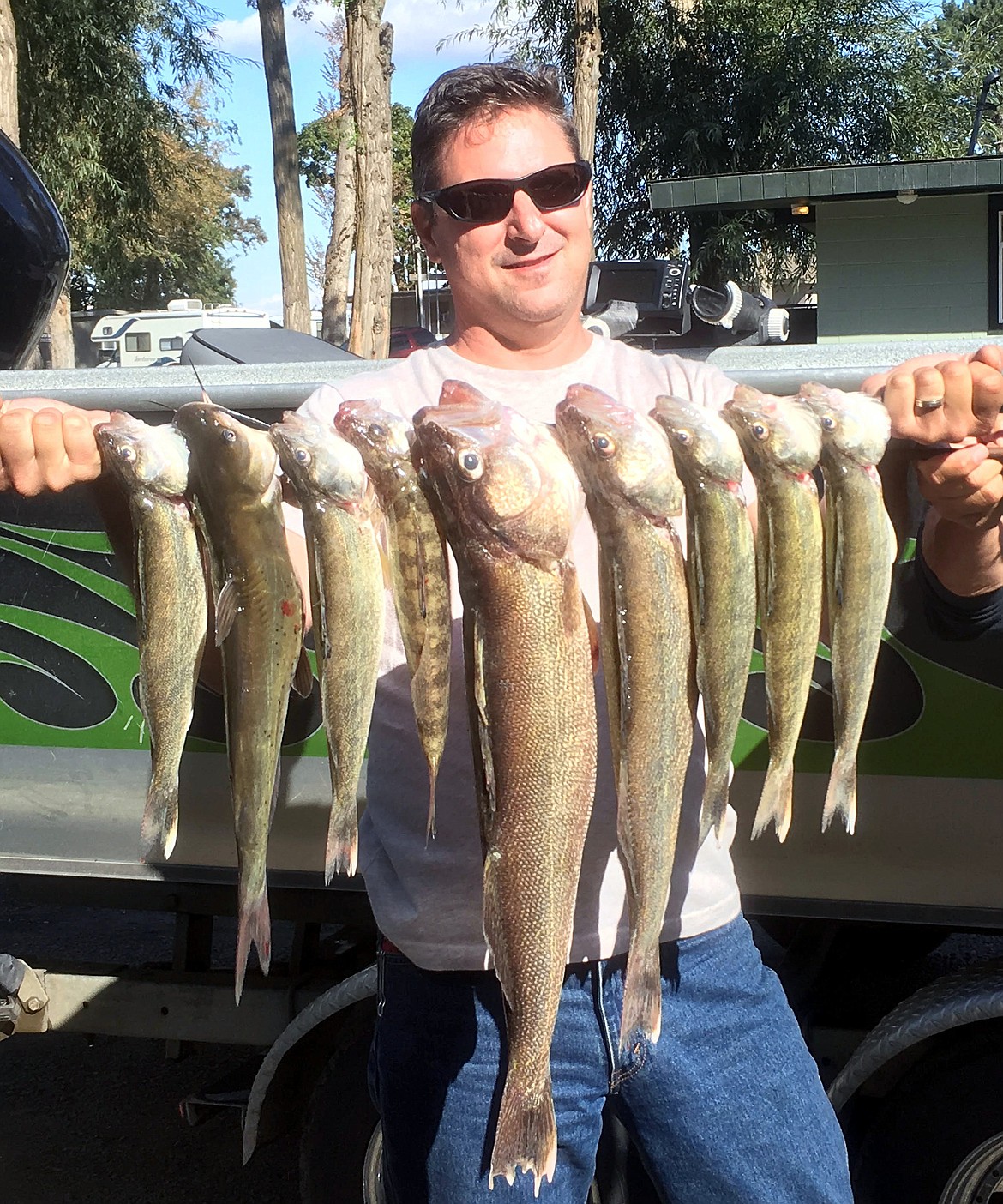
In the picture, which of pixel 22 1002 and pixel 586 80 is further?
pixel 586 80

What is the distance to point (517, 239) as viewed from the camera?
6.90 ft

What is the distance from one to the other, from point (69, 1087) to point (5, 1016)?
5.98 feet

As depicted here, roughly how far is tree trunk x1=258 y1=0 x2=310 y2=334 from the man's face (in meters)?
12.0

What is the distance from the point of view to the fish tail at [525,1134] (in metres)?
1.90

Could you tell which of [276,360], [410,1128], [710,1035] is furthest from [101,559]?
[710,1035]

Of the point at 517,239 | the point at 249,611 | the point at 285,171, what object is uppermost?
the point at 285,171

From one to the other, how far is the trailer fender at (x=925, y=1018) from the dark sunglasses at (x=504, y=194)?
2.18 m

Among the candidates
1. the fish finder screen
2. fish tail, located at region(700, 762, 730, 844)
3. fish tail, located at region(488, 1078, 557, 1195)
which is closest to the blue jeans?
fish tail, located at region(488, 1078, 557, 1195)

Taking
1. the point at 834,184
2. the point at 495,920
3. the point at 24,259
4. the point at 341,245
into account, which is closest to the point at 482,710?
the point at 495,920

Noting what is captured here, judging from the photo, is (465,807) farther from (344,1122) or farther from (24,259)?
(24,259)

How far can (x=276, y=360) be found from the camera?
452 centimetres

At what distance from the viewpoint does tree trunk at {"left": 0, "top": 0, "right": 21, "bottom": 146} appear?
37.1 feet

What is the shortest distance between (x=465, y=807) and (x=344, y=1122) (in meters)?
1.92

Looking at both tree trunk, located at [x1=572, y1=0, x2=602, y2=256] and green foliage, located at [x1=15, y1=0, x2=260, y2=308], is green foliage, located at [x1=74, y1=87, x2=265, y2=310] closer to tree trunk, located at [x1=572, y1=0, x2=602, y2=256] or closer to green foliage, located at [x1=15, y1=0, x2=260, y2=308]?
green foliage, located at [x1=15, y1=0, x2=260, y2=308]
